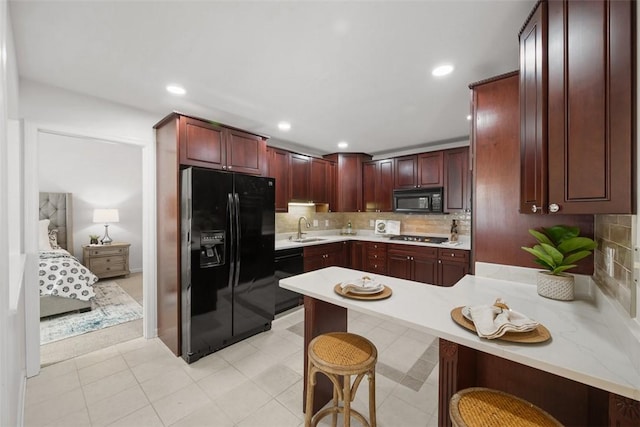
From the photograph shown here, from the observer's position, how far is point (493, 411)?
1024 mm

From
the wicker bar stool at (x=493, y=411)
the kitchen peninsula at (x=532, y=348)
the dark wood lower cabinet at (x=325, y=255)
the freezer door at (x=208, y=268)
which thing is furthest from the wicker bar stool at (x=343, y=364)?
the dark wood lower cabinet at (x=325, y=255)

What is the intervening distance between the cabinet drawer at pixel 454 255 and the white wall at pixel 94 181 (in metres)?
5.53

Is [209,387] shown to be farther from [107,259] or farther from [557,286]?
[107,259]

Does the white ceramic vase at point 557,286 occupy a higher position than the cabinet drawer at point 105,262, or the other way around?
the white ceramic vase at point 557,286

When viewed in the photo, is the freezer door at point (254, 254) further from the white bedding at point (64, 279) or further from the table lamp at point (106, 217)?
the table lamp at point (106, 217)

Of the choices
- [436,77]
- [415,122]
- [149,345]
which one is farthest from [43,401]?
[415,122]

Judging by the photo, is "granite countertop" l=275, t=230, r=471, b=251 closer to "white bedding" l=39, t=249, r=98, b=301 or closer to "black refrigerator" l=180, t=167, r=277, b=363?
"black refrigerator" l=180, t=167, r=277, b=363

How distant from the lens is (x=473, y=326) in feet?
3.71

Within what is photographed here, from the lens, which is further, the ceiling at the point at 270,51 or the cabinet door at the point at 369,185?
the cabinet door at the point at 369,185

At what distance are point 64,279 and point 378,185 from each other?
4.78 m

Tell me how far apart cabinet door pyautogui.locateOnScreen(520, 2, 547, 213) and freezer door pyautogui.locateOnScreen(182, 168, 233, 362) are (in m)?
2.37

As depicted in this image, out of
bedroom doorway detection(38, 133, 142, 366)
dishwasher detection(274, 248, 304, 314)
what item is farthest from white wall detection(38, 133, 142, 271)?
dishwasher detection(274, 248, 304, 314)

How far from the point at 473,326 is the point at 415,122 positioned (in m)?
2.72

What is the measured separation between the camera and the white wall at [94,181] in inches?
196
